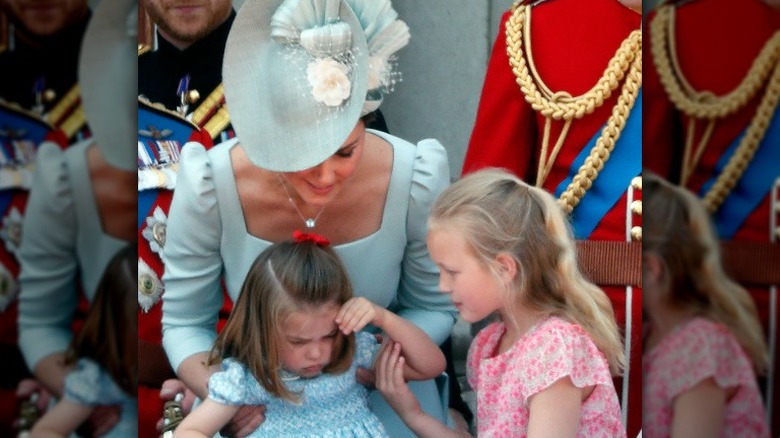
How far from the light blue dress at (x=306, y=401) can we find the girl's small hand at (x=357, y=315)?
0.06 metres

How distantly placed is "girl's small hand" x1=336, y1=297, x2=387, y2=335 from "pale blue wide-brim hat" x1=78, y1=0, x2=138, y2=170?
0.53 metres

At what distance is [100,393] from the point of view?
269 centimetres

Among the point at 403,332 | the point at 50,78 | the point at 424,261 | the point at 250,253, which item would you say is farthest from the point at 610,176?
the point at 50,78

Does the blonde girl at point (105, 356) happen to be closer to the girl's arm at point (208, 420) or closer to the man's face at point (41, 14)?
the girl's arm at point (208, 420)

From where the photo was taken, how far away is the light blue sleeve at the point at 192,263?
2582mm

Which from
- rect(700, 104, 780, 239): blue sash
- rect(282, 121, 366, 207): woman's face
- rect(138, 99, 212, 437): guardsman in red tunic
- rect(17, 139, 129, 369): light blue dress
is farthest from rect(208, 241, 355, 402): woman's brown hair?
rect(700, 104, 780, 239): blue sash

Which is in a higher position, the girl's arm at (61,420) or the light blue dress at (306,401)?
the light blue dress at (306,401)

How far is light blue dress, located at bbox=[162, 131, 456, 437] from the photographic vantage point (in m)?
2.58

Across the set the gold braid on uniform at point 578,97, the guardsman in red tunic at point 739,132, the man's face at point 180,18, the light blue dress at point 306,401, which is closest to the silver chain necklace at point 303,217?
the light blue dress at point 306,401

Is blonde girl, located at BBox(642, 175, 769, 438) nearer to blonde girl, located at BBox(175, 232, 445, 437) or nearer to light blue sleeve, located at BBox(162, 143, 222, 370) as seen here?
blonde girl, located at BBox(175, 232, 445, 437)

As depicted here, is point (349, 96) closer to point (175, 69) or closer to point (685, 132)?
point (175, 69)

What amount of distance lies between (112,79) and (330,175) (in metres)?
0.48

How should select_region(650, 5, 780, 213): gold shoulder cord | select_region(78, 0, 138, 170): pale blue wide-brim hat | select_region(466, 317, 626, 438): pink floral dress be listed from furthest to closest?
select_region(78, 0, 138, 170): pale blue wide-brim hat < select_region(466, 317, 626, 438): pink floral dress < select_region(650, 5, 780, 213): gold shoulder cord

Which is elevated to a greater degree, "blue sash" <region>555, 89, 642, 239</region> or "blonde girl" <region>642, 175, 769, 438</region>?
"blue sash" <region>555, 89, 642, 239</region>
